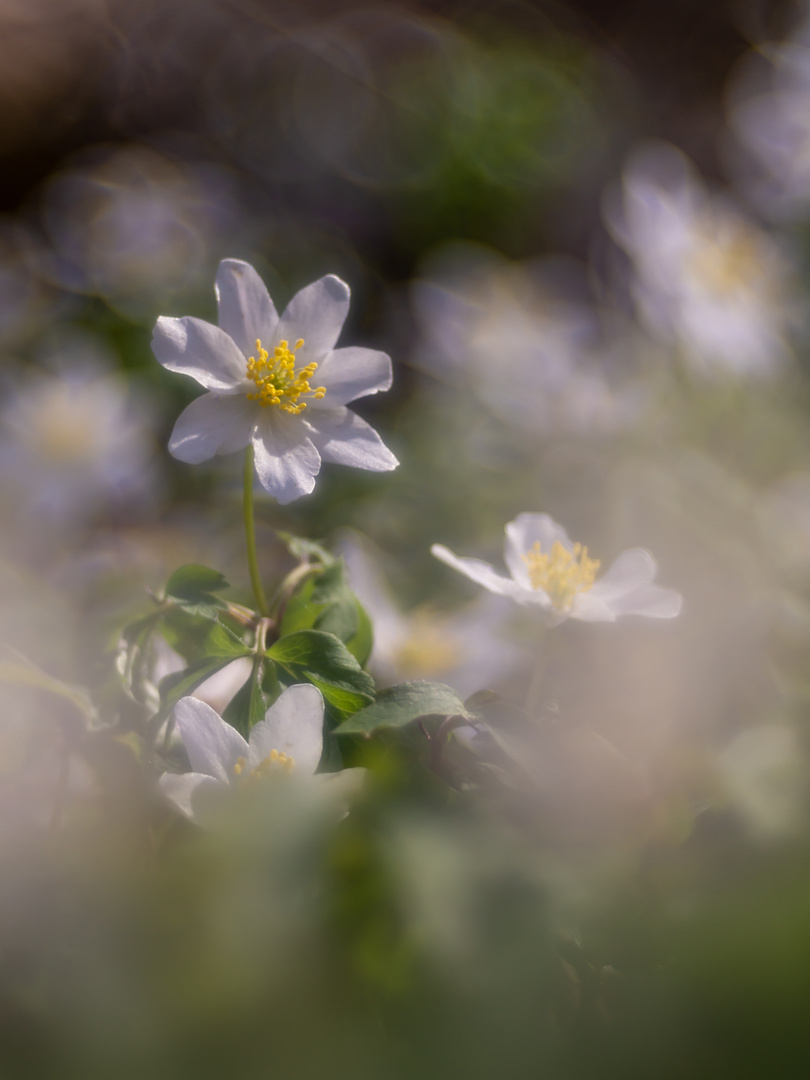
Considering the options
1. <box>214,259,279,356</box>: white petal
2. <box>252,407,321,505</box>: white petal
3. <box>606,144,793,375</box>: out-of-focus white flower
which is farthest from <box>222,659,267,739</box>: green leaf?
<box>606,144,793,375</box>: out-of-focus white flower

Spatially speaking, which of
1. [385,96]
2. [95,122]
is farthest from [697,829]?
[95,122]

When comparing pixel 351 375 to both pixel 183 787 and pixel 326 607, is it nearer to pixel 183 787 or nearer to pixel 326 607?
pixel 326 607

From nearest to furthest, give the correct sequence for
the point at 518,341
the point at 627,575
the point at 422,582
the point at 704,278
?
the point at 627,575 → the point at 422,582 → the point at 704,278 → the point at 518,341

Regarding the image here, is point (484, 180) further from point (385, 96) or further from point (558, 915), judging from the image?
point (558, 915)

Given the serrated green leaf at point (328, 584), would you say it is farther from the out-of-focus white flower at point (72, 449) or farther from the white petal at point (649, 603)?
the out-of-focus white flower at point (72, 449)

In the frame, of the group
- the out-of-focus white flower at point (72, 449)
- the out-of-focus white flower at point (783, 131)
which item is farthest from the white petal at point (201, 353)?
the out-of-focus white flower at point (783, 131)

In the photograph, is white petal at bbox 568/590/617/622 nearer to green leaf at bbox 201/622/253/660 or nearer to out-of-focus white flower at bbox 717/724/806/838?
out-of-focus white flower at bbox 717/724/806/838

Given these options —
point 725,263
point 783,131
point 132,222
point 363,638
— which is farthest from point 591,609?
point 132,222
